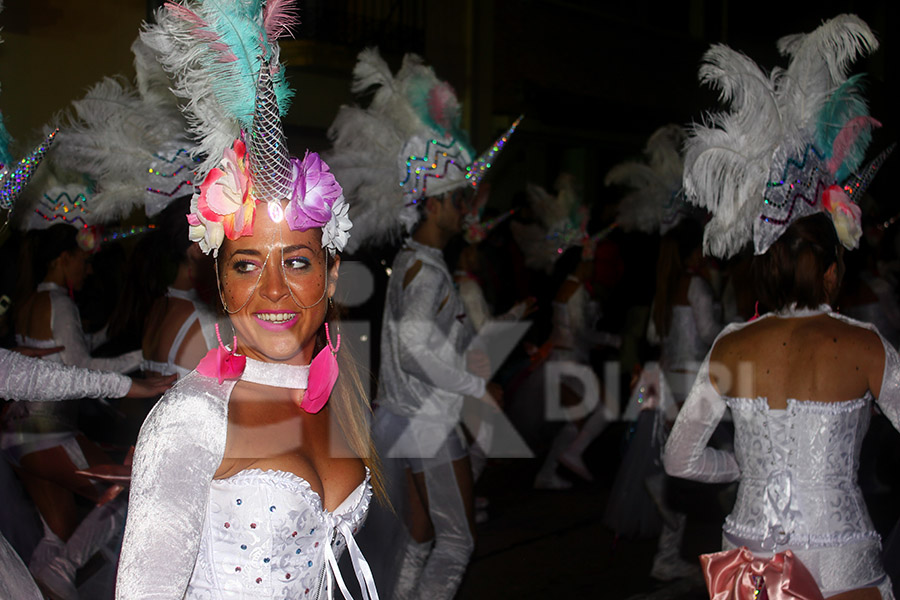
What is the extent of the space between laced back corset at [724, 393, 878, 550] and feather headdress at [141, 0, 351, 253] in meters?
1.68

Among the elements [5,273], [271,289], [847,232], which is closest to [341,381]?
[271,289]

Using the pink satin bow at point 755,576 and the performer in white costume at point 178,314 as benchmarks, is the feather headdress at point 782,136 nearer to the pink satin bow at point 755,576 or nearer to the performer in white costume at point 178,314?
the pink satin bow at point 755,576

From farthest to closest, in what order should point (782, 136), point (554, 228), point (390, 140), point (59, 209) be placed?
point (554, 228) → point (390, 140) → point (59, 209) → point (782, 136)

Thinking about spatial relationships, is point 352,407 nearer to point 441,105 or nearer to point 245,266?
point 245,266

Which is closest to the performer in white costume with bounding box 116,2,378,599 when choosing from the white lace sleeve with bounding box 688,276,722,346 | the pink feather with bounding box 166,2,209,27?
the pink feather with bounding box 166,2,209,27

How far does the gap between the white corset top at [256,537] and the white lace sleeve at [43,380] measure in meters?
1.49

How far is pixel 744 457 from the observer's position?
297 centimetres

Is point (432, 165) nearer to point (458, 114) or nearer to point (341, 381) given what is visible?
point (458, 114)

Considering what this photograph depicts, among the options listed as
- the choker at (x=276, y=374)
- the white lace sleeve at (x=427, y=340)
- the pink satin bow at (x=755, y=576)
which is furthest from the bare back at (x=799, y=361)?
the choker at (x=276, y=374)

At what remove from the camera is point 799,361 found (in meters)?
2.86

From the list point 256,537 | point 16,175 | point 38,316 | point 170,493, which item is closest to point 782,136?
point 256,537

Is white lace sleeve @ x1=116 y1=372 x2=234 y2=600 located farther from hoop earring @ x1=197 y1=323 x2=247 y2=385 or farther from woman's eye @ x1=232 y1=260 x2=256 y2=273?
woman's eye @ x1=232 y1=260 x2=256 y2=273

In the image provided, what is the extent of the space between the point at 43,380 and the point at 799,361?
2462 mm

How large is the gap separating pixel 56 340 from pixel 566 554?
3.18 m
